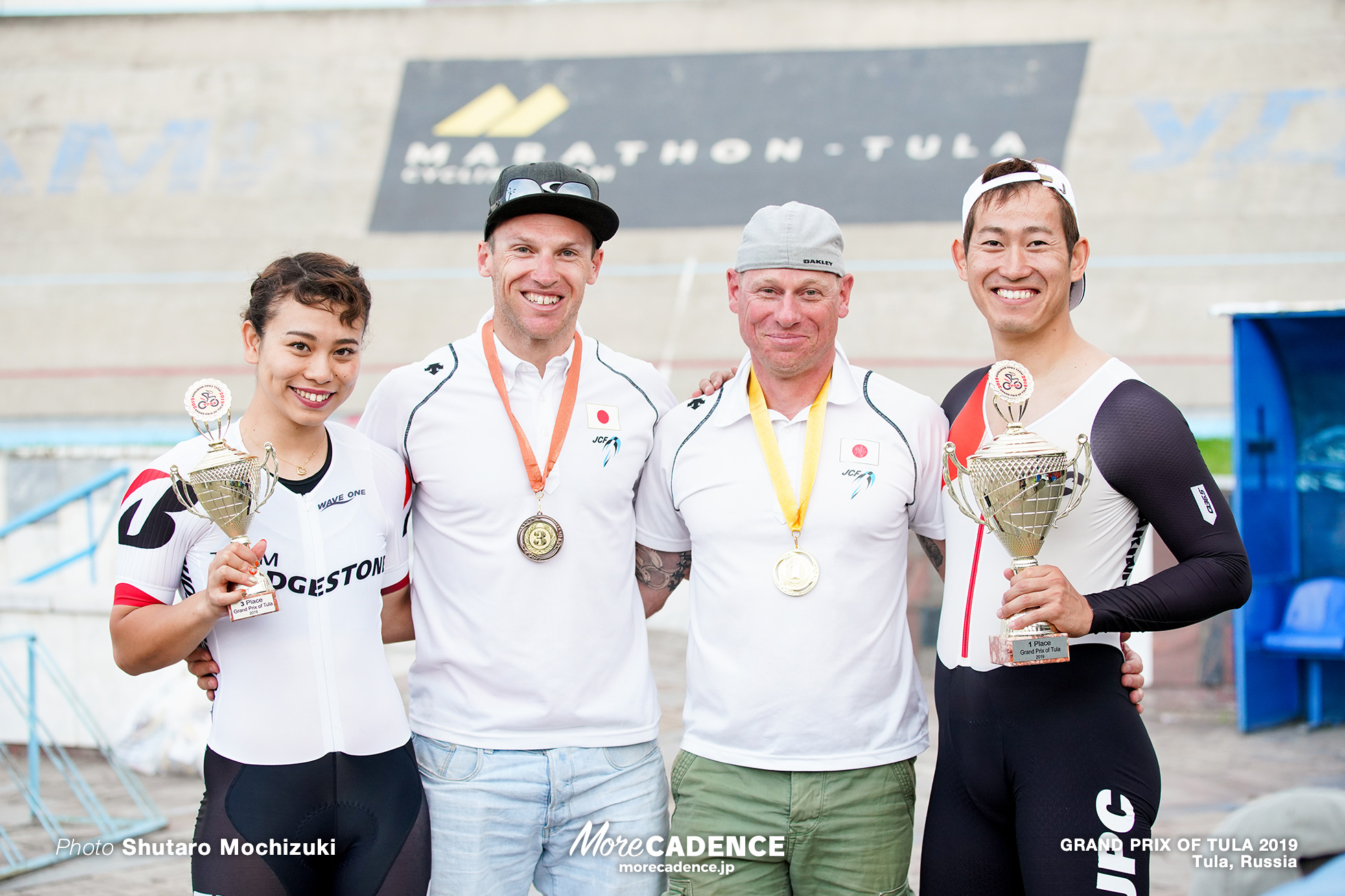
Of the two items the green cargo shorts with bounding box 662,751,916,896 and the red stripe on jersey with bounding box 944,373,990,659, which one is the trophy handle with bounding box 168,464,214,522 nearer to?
the green cargo shorts with bounding box 662,751,916,896

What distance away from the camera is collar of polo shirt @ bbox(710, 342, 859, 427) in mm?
3230

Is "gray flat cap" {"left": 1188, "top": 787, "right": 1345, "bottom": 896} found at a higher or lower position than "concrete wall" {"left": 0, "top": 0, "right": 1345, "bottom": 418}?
lower

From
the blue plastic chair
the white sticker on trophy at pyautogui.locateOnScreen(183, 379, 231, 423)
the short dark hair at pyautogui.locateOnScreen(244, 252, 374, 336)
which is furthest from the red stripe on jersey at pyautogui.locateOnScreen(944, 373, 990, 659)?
the blue plastic chair

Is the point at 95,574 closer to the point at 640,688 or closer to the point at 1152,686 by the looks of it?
the point at 640,688

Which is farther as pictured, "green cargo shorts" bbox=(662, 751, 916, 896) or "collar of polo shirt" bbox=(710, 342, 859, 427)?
"collar of polo shirt" bbox=(710, 342, 859, 427)

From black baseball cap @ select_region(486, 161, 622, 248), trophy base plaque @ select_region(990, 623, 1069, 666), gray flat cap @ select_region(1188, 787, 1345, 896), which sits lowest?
gray flat cap @ select_region(1188, 787, 1345, 896)

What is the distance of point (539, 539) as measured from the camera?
122 inches

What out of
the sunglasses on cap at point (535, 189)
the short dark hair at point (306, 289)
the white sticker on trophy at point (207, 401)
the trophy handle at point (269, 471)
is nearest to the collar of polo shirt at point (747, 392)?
the sunglasses on cap at point (535, 189)

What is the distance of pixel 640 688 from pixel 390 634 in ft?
2.47

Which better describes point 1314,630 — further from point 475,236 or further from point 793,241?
point 475,236

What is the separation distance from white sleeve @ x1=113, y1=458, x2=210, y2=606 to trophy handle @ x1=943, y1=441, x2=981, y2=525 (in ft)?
5.92

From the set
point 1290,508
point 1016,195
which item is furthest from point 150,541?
point 1290,508

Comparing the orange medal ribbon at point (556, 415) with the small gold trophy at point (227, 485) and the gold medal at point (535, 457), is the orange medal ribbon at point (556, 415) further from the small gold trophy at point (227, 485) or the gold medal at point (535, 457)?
the small gold trophy at point (227, 485)

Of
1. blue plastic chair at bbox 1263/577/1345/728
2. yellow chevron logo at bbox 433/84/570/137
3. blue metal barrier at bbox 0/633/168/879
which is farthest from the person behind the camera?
yellow chevron logo at bbox 433/84/570/137
